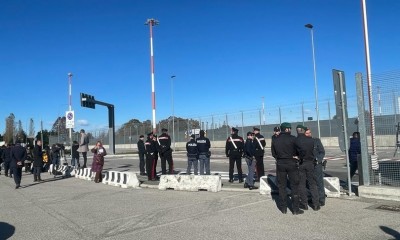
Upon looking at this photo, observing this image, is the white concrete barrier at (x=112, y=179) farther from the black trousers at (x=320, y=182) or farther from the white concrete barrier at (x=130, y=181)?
the black trousers at (x=320, y=182)

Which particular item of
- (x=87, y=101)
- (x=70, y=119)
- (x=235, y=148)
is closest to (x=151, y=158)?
(x=235, y=148)

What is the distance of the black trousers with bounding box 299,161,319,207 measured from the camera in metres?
8.59

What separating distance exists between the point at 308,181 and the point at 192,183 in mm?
4423

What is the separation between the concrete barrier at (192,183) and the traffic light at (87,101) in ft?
89.7

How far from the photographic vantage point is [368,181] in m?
9.89

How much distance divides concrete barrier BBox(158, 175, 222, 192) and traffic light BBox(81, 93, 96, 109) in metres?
27.3

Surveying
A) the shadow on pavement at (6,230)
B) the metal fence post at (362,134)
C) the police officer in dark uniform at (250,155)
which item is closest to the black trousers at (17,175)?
the shadow on pavement at (6,230)

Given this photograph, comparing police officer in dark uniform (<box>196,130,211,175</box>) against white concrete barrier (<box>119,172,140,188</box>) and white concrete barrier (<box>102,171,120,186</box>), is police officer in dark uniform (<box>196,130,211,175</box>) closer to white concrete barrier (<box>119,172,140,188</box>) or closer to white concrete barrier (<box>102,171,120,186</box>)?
white concrete barrier (<box>119,172,140,188</box>)

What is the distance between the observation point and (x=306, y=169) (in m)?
8.70

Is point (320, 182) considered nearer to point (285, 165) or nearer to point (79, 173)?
point (285, 165)

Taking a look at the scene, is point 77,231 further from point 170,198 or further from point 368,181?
point 368,181

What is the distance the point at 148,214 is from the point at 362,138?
216 inches

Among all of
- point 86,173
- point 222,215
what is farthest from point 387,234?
point 86,173

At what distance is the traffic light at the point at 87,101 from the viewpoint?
38.3 metres
